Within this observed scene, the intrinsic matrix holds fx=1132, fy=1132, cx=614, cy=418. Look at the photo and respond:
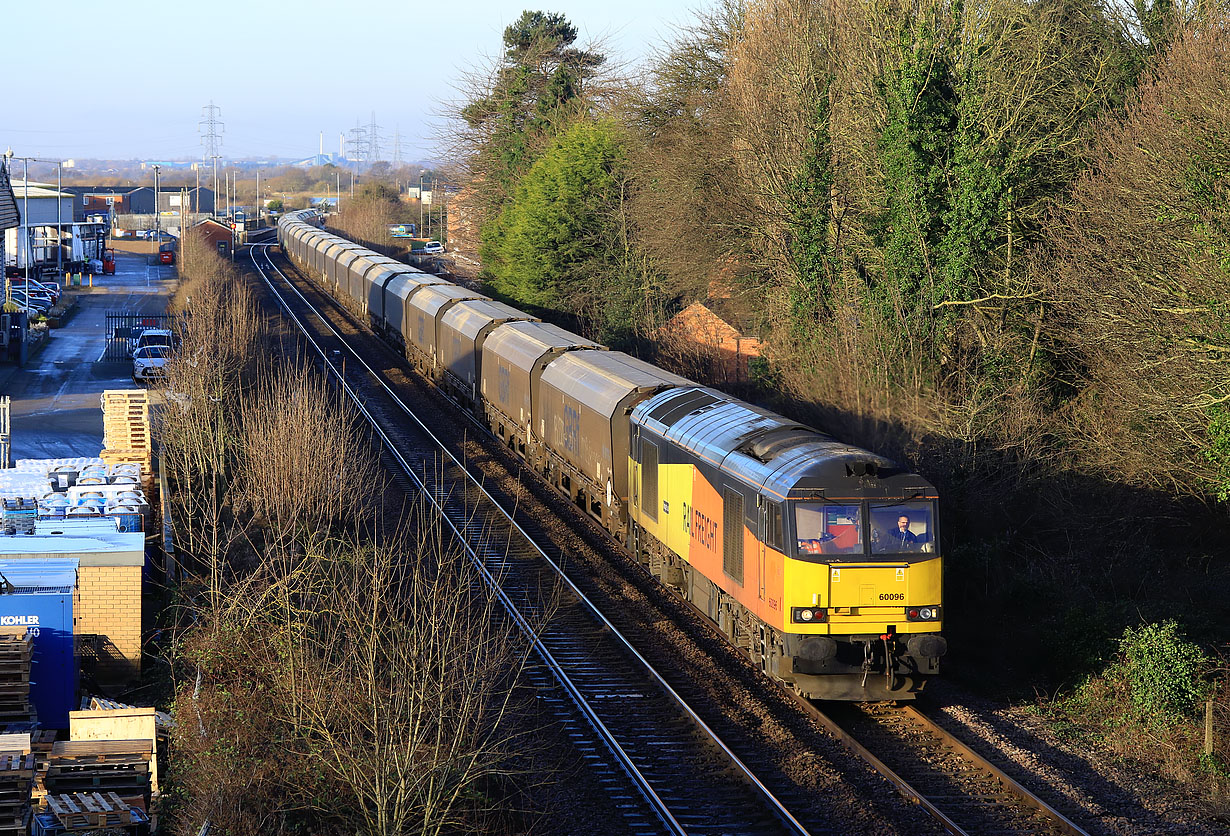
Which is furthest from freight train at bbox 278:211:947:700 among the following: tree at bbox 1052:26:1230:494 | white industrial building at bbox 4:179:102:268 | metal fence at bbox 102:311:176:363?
white industrial building at bbox 4:179:102:268

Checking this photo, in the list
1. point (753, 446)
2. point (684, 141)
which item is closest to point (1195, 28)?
point (684, 141)

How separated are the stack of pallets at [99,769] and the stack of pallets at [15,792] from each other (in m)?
1.03

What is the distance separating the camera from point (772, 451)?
13.7 metres

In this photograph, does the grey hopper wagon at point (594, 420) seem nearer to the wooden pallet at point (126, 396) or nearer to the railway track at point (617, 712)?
the railway track at point (617, 712)

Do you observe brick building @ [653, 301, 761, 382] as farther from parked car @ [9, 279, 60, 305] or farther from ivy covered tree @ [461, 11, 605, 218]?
parked car @ [9, 279, 60, 305]

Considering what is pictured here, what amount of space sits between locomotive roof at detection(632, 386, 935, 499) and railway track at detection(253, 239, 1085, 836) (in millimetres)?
2706

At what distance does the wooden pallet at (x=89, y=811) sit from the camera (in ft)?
35.1

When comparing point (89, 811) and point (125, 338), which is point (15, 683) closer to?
point (89, 811)

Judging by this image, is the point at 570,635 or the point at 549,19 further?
the point at 549,19

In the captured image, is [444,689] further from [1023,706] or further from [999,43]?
[999,43]

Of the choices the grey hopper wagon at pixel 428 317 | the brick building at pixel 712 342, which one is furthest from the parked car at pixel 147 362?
the brick building at pixel 712 342

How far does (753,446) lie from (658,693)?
128 inches

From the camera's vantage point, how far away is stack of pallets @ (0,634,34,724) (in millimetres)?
12617

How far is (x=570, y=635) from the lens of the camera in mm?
15883
